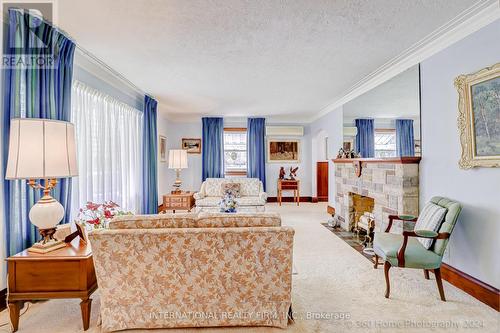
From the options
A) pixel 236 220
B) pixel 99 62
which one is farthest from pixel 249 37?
pixel 99 62

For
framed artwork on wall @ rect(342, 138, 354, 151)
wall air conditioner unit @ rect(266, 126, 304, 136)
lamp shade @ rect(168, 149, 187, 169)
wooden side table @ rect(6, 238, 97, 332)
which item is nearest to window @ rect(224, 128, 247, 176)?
wall air conditioner unit @ rect(266, 126, 304, 136)

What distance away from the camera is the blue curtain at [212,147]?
7109mm

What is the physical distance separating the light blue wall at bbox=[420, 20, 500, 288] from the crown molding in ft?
0.23

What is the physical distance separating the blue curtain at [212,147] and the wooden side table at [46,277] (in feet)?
17.2

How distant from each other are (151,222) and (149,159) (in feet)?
11.9

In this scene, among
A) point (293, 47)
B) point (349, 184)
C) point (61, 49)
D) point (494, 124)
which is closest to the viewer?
point (494, 124)

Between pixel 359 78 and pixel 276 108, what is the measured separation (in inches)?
95.5

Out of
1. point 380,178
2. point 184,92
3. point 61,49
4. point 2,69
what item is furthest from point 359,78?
point 2,69

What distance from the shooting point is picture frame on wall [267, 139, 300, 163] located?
7602 mm

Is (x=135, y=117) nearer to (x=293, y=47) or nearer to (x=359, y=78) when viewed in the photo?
(x=293, y=47)

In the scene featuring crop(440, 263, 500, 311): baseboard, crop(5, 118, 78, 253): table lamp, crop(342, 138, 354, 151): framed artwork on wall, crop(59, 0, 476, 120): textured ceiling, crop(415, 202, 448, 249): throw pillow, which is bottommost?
crop(440, 263, 500, 311): baseboard

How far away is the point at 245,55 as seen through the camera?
122 inches

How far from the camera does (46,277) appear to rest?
6.12 ft

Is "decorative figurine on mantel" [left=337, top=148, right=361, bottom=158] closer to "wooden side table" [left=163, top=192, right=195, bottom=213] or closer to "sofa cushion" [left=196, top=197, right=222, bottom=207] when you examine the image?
"sofa cushion" [left=196, top=197, right=222, bottom=207]
